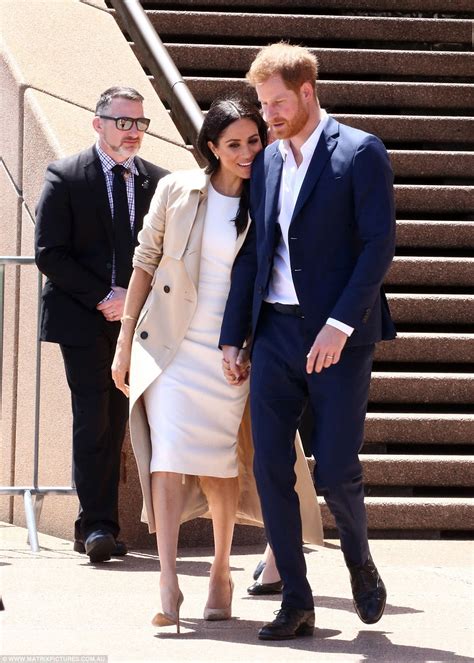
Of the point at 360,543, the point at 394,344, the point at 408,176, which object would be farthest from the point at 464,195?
the point at 360,543

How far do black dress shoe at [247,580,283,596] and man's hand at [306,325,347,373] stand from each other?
1445 millimetres

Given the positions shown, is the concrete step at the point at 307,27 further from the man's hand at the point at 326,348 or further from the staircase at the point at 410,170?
the man's hand at the point at 326,348

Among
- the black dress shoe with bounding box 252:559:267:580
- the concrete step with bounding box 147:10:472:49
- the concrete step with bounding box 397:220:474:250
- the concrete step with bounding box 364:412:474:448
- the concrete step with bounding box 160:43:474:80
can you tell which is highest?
the concrete step with bounding box 147:10:472:49

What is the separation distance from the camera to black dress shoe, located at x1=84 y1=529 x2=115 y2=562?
674 cm

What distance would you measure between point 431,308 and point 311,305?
3908 mm

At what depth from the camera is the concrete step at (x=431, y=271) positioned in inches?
358

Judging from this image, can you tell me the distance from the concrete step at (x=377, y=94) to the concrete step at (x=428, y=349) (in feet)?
7.21

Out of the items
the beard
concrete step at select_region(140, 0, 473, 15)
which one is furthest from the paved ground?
concrete step at select_region(140, 0, 473, 15)

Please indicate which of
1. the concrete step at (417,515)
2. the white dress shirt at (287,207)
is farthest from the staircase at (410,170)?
the white dress shirt at (287,207)

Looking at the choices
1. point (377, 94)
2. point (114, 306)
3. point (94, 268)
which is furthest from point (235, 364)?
point (377, 94)

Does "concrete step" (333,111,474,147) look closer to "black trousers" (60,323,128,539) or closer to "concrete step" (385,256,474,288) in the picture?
"concrete step" (385,256,474,288)

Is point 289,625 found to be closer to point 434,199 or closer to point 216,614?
point 216,614

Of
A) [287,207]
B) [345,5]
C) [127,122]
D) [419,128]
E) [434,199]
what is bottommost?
[287,207]

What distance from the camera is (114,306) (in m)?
6.80
